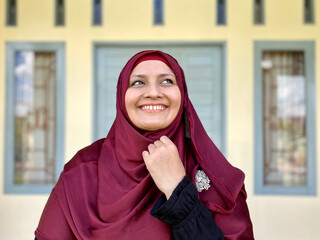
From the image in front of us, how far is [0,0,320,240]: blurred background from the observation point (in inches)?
160

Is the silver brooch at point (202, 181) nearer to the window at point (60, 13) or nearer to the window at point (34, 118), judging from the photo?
the window at point (34, 118)

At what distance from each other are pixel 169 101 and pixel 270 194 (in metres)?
3.17

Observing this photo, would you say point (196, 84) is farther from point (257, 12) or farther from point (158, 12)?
point (257, 12)

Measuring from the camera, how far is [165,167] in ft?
3.80

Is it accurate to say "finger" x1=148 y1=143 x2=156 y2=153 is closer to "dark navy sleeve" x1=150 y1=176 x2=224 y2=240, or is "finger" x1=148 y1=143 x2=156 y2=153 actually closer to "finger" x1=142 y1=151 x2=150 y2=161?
"finger" x1=142 y1=151 x2=150 y2=161

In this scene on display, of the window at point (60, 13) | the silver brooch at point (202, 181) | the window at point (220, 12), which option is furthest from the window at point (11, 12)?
the silver brooch at point (202, 181)

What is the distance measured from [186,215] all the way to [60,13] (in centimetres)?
361

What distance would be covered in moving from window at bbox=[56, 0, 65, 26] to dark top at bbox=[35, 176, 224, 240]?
11.4 feet

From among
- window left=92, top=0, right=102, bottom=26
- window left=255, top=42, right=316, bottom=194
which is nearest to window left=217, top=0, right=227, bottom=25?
window left=255, top=42, right=316, bottom=194

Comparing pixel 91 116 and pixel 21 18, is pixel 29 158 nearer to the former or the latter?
pixel 91 116

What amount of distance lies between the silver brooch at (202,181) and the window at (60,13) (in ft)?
11.0

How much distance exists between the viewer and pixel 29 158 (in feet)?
14.1

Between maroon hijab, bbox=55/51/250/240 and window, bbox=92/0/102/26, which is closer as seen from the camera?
maroon hijab, bbox=55/51/250/240

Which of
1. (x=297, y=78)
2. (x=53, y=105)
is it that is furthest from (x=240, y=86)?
(x=53, y=105)
